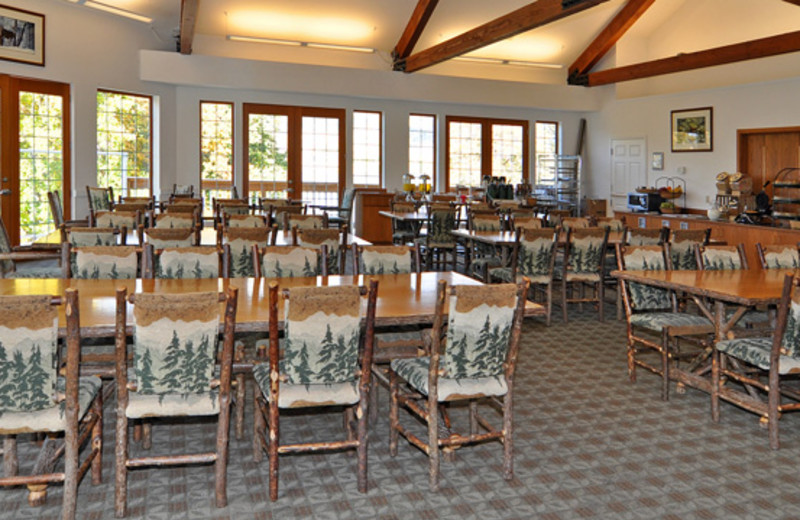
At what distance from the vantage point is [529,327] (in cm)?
655

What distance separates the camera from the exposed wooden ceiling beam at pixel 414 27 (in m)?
12.3

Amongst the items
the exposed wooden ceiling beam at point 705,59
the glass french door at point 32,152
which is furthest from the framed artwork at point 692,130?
the glass french door at point 32,152

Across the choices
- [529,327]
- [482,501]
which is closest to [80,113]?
[529,327]

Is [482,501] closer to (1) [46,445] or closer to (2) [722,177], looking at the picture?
(1) [46,445]

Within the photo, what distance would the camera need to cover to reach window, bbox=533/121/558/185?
15.7 metres

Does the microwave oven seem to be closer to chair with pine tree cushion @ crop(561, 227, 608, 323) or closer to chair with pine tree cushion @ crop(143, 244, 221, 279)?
chair with pine tree cushion @ crop(561, 227, 608, 323)

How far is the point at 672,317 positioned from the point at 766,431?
96cm

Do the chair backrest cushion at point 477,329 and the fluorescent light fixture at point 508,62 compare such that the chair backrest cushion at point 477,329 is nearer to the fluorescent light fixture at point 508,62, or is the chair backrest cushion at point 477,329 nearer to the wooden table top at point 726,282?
the wooden table top at point 726,282

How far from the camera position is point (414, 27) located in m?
12.8

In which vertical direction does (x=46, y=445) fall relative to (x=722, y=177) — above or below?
below

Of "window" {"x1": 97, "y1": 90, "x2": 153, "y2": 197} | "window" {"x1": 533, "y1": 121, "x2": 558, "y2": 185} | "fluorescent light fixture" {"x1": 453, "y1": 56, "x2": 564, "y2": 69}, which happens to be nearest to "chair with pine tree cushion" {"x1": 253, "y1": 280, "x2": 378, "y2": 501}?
"window" {"x1": 97, "y1": 90, "x2": 153, "y2": 197}

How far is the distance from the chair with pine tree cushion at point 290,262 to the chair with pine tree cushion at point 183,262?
0.29 meters

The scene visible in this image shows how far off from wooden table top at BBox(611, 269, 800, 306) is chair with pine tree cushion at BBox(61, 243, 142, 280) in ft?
9.74

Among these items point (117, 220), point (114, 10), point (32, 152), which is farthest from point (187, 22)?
point (117, 220)
